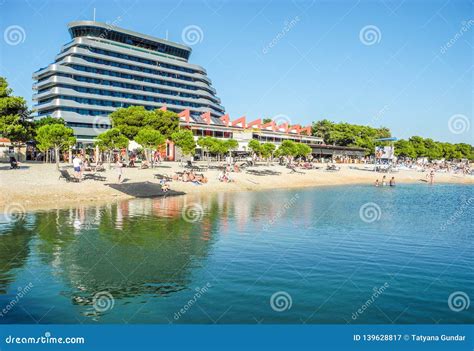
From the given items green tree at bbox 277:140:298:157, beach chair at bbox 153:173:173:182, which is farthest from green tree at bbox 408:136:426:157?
beach chair at bbox 153:173:173:182

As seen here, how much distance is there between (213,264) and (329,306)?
5353 millimetres

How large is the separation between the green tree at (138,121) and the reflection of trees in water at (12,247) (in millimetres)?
48798

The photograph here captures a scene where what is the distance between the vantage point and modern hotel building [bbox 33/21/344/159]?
97.3m

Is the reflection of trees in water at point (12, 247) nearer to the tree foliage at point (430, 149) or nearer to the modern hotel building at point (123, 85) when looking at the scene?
the modern hotel building at point (123, 85)

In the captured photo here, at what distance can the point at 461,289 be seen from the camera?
1420 cm

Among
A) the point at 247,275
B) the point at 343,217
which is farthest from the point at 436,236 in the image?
the point at 247,275

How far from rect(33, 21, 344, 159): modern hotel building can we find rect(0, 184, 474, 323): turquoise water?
66188mm

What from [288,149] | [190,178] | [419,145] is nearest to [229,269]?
[190,178]

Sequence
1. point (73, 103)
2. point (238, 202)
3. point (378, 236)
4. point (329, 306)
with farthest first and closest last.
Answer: point (73, 103)
point (238, 202)
point (378, 236)
point (329, 306)

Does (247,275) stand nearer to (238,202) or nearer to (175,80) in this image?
(238,202)

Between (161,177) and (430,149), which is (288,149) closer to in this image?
(161,177)

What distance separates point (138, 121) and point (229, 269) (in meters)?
62.3

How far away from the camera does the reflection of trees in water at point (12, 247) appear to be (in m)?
14.4

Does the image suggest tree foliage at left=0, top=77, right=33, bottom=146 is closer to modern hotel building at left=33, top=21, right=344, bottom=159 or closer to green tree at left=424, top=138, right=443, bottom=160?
modern hotel building at left=33, top=21, right=344, bottom=159
